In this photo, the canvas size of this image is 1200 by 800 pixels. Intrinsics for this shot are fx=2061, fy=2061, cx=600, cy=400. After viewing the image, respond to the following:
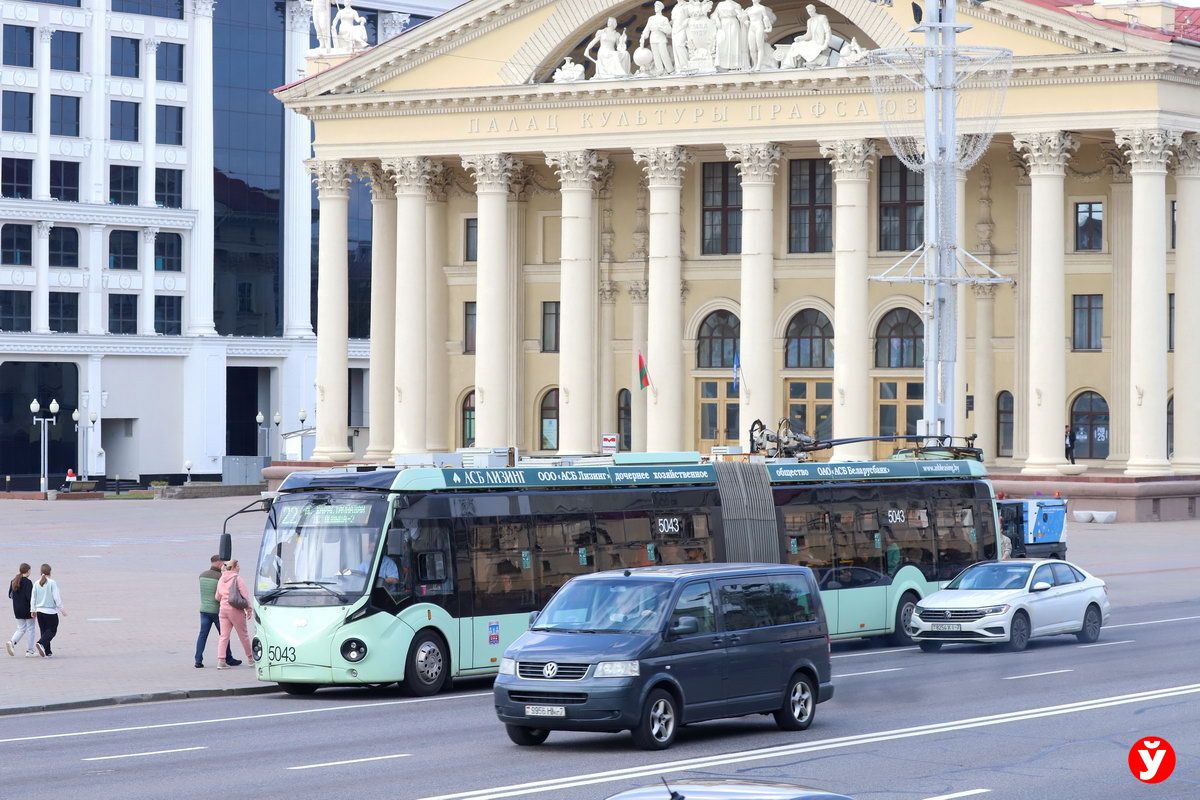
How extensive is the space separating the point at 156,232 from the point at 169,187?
2.21m

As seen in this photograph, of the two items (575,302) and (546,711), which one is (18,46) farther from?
(546,711)

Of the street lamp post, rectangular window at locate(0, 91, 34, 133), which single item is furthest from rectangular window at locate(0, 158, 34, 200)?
the street lamp post

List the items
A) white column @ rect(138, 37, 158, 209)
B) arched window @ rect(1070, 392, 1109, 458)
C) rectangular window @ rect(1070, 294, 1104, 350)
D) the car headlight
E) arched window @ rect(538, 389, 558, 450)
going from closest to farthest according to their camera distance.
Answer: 1. the car headlight
2. arched window @ rect(1070, 392, 1109, 458)
3. rectangular window @ rect(1070, 294, 1104, 350)
4. arched window @ rect(538, 389, 558, 450)
5. white column @ rect(138, 37, 158, 209)

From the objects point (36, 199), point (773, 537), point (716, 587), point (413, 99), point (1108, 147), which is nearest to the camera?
point (716, 587)

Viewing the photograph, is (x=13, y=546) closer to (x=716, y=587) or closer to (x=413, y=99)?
(x=413, y=99)

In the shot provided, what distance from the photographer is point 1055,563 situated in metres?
30.6

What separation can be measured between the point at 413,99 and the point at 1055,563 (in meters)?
39.0

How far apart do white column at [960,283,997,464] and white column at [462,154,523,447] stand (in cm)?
1480

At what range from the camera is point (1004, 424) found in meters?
63.7

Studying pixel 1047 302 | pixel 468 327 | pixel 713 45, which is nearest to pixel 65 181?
pixel 468 327

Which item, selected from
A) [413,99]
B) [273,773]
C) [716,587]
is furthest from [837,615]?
[413,99]

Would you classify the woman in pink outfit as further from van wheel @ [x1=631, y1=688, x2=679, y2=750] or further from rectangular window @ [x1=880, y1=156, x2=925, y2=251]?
rectangular window @ [x1=880, y1=156, x2=925, y2=251]

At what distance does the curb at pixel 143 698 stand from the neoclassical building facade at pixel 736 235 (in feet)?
117

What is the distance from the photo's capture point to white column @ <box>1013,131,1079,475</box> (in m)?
57.5
